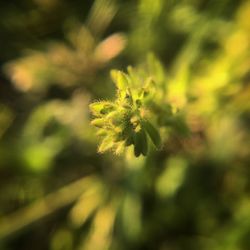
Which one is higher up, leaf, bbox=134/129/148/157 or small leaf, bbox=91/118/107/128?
small leaf, bbox=91/118/107/128

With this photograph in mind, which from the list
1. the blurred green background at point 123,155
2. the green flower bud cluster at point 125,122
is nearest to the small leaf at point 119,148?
the green flower bud cluster at point 125,122

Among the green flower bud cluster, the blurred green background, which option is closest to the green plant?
the green flower bud cluster

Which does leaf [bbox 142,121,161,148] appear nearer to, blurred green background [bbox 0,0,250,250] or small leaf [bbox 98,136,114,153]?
small leaf [bbox 98,136,114,153]

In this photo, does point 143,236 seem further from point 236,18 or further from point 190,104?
point 236,18

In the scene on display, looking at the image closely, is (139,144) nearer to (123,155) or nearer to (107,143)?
(107,143)

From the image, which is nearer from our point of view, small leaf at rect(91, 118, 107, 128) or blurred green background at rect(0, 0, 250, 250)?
small leaf at rect(91, 118, 107, 128)

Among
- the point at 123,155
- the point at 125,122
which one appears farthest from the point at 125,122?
the point at 123,155

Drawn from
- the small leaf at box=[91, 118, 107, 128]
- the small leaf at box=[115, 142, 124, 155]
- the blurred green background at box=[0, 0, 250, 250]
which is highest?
the blurred green background at box=[0, 0, 250, 250]

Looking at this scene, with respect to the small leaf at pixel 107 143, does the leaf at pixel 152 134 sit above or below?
above

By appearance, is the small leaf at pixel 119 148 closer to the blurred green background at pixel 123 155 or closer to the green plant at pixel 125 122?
the green plant at pixel 125 122
